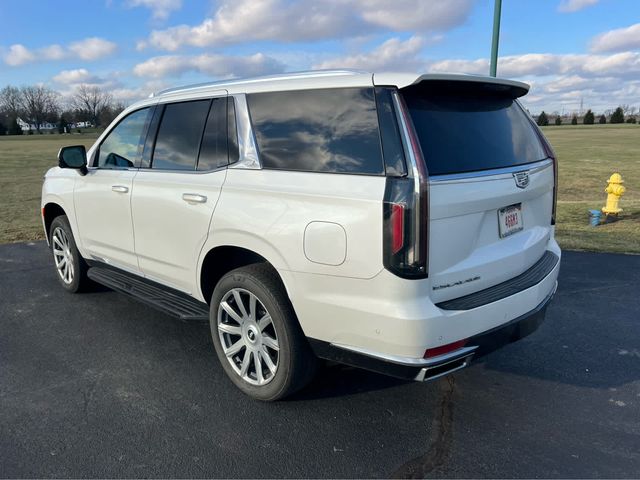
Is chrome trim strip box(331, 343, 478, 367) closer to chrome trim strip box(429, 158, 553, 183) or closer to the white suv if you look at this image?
the white suv

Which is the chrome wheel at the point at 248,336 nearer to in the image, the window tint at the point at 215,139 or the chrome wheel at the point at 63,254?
the window tint at the point at 215,139

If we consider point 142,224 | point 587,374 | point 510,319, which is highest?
point 142,224

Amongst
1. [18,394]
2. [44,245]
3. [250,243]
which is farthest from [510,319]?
[44,245]

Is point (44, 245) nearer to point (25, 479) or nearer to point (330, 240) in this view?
point (25, 479)

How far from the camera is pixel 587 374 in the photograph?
143 inches

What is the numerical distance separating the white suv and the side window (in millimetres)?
286

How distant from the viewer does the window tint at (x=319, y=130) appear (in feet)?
8.89

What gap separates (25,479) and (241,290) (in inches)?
57.0

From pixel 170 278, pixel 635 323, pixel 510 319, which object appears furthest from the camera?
pixel 635 323

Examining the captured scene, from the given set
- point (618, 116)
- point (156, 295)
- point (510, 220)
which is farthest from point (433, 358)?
point (618, 116)

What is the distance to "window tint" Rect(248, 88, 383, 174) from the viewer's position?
107 inches

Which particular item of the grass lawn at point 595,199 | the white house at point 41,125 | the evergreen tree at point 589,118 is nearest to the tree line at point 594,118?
the evergreen tree at point 589,118

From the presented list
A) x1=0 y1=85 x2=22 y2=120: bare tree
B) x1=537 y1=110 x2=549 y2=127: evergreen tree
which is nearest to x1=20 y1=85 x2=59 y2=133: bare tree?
x1=0 y1=85 x2=22 y2=120: bare tree

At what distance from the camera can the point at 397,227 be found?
249cm
